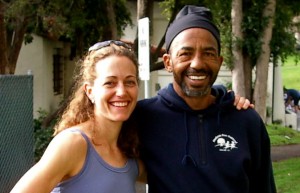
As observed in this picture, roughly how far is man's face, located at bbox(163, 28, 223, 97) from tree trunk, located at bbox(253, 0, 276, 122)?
24.9 feet

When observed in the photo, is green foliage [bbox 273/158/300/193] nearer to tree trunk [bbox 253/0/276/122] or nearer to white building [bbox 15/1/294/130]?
tree trunk [bbox 253/0/276/122]

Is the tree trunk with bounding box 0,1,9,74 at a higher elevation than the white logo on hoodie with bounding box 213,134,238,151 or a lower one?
higher

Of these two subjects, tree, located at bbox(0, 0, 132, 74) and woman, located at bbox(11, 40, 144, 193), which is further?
tree, located at bbox(0, 0, 132, 74)

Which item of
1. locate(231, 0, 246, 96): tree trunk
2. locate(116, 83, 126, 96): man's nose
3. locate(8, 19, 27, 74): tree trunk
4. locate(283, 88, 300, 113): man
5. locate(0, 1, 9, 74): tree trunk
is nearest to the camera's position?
locate(116, 83, 126, 96): man's nose

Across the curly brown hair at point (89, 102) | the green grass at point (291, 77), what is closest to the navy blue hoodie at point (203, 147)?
the curly brown hair at point (89, 102)

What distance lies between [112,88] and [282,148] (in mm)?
11793

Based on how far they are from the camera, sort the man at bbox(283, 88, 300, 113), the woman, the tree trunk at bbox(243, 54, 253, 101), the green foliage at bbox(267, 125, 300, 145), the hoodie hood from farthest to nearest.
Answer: the man at bbox(283, 88, 300, 113) < the green foliage at bbox(267, 125, 300, 145) < the tree trunk at bbox(243, 54, 253, 101) < the hoodie hood < the woman

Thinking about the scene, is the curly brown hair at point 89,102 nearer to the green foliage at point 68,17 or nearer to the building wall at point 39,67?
the green foliage at point 68,17

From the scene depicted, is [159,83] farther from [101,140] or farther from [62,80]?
[101,140]

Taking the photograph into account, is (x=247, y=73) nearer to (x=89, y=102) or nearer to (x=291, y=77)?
(x=89, y=102)

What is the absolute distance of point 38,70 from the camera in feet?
51.1

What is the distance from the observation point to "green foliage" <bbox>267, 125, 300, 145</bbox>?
1470 centimetres

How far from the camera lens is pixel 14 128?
5.61 m

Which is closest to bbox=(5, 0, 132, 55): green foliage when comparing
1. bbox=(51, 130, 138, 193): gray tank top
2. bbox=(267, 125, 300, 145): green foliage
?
bbox=(267, 125, 300, 145): green foliage
